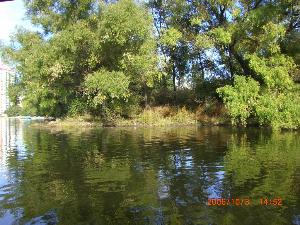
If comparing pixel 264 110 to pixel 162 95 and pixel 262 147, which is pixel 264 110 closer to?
pixel 262 147

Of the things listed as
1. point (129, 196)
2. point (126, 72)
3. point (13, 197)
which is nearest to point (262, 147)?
point (129, 196)

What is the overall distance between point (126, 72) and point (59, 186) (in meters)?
25.6

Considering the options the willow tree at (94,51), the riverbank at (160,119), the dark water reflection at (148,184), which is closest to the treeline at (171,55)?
the willow tree at (94,51)

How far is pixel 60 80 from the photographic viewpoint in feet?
129

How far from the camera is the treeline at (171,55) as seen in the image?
3041 centimetres

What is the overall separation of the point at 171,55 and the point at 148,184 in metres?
33.1

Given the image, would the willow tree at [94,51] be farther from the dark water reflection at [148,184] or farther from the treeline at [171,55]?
the dark water reflection at [148,184]

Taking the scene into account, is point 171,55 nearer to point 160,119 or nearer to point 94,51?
point 160,119
